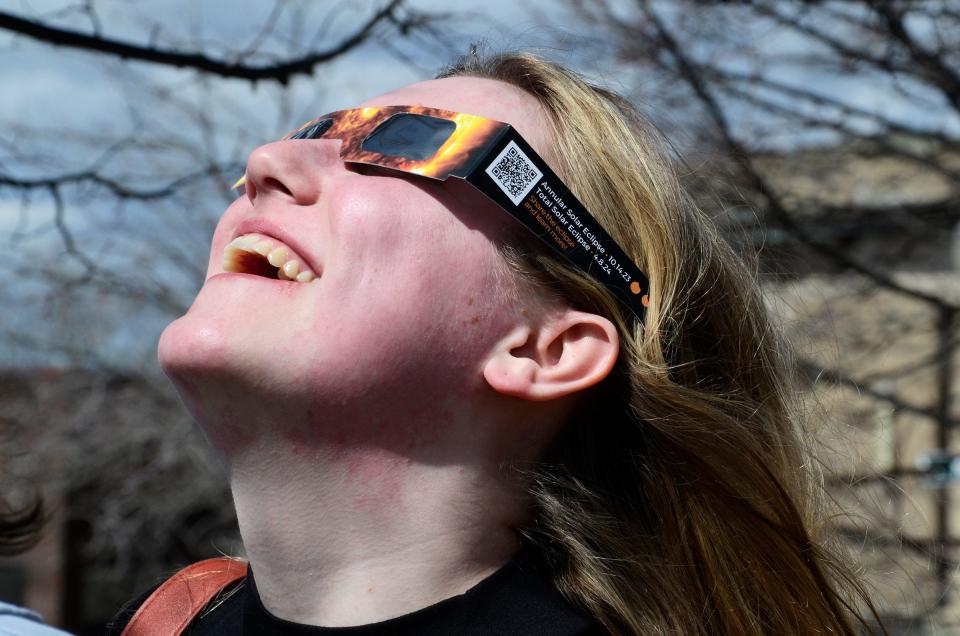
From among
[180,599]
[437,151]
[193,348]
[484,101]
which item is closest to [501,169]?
[437,151]

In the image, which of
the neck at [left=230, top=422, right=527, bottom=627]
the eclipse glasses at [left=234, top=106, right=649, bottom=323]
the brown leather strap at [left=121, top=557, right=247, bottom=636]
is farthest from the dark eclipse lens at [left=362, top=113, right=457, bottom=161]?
the brown leather strap at [left=121, top=557, right=247, bottom=636]

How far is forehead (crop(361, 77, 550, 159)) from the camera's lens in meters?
2.18

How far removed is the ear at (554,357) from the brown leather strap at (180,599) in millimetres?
920

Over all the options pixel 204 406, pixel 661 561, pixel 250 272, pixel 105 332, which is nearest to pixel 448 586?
pixel 661 561

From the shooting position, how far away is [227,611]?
2227 millimetres

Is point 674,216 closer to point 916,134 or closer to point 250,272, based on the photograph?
point 250,272

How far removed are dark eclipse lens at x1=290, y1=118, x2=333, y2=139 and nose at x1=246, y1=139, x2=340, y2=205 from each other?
95 millimetres

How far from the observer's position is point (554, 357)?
2.08m

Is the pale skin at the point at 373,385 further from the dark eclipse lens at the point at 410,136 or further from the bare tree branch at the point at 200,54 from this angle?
the bare tree branch at the point at 200,54

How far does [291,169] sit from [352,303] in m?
0.39

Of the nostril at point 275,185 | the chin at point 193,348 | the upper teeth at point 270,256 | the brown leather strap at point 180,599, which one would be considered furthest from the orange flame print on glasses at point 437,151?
the brown leather strap at point 180,599

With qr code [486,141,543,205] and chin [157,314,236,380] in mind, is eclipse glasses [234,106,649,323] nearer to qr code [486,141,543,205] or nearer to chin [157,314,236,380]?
qr code [486,141,543,205]

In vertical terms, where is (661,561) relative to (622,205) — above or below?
below

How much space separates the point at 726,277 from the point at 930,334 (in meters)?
5.31
